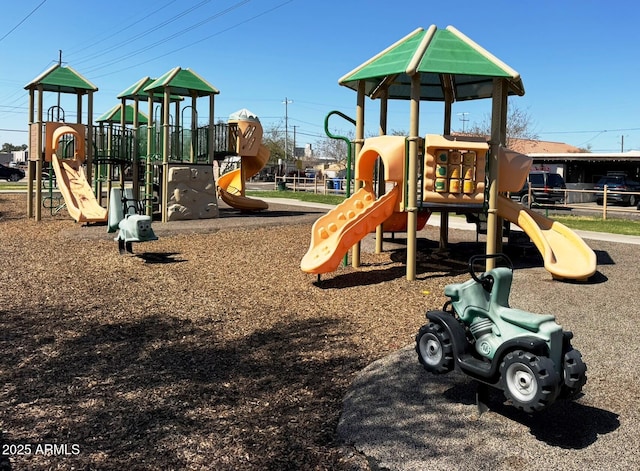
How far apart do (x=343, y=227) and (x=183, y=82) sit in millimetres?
11271

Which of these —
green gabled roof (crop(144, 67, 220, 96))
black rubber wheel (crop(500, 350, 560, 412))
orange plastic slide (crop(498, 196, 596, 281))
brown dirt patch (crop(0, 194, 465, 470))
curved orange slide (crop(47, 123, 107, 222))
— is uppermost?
green gabled roof (crop(144, 67, 220, 96))

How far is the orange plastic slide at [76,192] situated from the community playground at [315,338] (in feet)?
7.08

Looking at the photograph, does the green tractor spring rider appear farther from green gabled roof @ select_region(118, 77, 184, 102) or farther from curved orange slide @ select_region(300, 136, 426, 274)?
green gabled roof @ select_region(118, 77, 184, 102)

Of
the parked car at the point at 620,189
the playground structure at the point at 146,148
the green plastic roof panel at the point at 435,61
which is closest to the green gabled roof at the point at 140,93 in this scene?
the playground structure at the point at 146,148

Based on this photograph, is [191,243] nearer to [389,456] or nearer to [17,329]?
[17,329]

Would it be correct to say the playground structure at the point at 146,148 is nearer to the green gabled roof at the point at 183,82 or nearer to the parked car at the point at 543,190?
the green gabled roof at the point at 183,82

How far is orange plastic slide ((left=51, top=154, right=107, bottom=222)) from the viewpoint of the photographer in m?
16.4

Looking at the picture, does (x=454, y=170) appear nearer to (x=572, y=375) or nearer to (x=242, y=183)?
(x=572, y=375)

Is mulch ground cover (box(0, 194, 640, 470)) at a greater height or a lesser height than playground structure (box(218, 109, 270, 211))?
lesser

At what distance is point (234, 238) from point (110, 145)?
8231 millimetres

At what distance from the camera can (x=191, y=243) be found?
1316 centimetres

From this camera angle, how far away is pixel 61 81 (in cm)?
1850

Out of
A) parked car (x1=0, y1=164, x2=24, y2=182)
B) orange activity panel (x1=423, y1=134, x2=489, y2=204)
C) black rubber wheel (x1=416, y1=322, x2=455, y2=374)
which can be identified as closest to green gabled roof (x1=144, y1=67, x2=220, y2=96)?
orange activity panel (x1=423, y1=134, x2=489, y2=204)

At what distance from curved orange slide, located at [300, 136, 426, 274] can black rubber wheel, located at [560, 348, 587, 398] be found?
517cm
